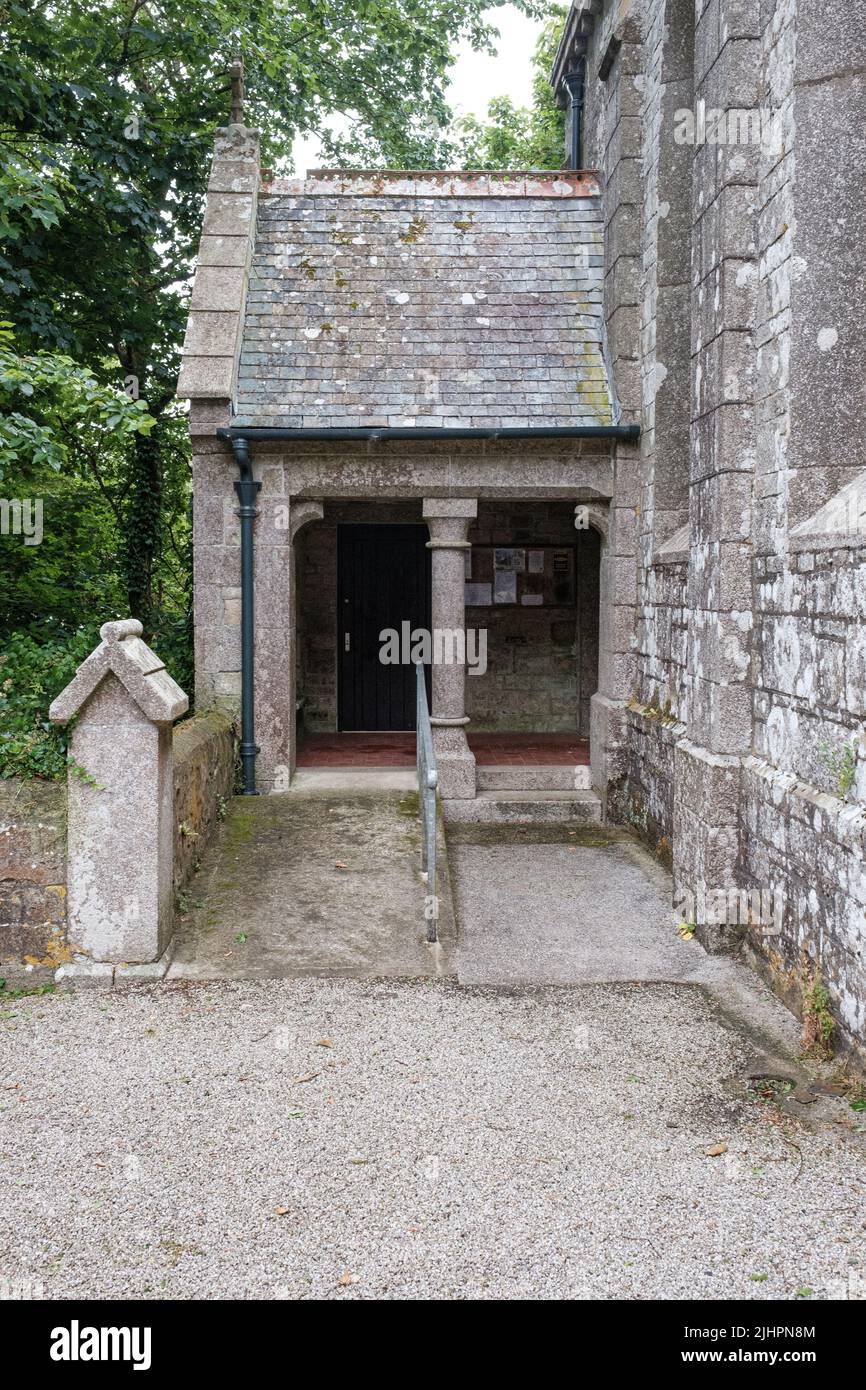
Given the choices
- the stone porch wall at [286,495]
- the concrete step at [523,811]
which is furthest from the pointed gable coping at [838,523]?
the concrete step at [523,811]

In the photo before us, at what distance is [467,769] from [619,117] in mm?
5317

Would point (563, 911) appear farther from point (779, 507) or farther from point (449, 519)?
point (449, 519)

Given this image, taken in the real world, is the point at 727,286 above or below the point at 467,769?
above

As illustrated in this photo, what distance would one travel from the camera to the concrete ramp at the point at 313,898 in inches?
215

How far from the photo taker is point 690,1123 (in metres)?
3.85

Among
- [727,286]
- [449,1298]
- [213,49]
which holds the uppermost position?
[213,49]

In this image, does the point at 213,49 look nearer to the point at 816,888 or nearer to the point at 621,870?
the point at 621,870

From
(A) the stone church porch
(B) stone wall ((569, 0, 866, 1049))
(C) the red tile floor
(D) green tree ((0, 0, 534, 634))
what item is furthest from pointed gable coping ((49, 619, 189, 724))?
(A) the stone church porch

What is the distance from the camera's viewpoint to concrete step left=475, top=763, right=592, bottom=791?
891 cm

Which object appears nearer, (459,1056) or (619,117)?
(459,1056)

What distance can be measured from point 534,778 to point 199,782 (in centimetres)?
333

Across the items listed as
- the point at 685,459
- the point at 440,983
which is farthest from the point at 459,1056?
the point at 685,459

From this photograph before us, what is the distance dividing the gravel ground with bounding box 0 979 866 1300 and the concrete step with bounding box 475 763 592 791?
3.86 m

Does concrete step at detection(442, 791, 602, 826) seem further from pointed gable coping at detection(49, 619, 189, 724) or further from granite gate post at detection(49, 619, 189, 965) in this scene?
pointed gable coping at detection(49, 619, 189, 724)
